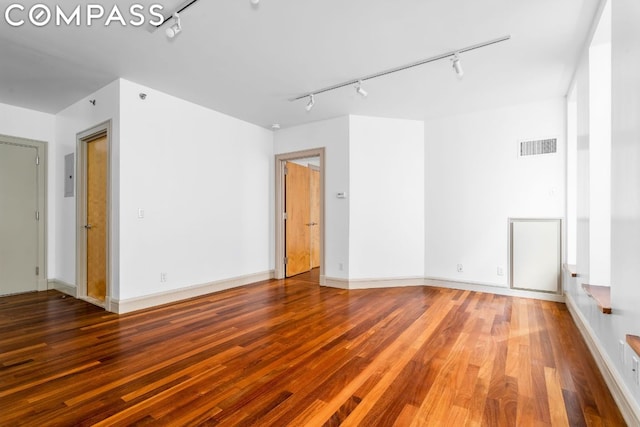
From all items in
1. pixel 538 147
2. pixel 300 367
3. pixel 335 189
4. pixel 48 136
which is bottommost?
pixel 300 367

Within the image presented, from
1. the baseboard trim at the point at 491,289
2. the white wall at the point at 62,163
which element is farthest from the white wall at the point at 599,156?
the white wall at the point at 62,163

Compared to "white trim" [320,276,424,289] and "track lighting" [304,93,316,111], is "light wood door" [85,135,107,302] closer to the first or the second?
"track lighting" [304,93,316,111]

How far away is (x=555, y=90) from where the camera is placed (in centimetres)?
377

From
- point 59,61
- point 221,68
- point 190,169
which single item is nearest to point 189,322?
point 190,169

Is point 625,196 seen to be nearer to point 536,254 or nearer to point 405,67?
point 405,67

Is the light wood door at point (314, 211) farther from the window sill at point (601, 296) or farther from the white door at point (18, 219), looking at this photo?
the window sill at point (601, 296)

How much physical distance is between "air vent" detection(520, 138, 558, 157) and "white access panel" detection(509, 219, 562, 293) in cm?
91

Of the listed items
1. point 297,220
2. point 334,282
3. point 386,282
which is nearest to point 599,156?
point 386,282

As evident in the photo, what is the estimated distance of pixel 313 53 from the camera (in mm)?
2953

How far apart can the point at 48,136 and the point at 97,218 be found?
185 cm

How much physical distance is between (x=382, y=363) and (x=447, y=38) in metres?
2.75

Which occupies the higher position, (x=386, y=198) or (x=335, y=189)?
(x=335, y=189)

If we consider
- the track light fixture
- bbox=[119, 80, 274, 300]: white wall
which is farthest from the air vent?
bbox=[119, 80, 274, 300]: white wall

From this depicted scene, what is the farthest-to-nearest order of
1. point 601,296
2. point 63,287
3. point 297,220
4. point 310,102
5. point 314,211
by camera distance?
point 314,211 → point 297,220 → point 63,287 → point 310,102 → point 601,296
